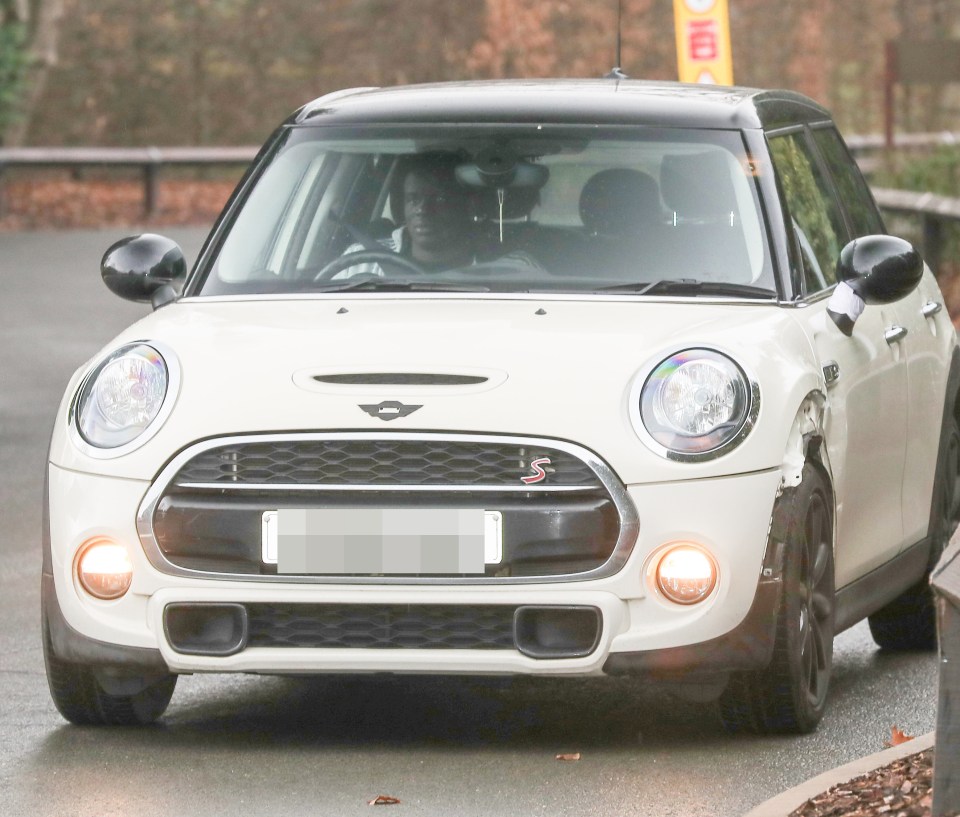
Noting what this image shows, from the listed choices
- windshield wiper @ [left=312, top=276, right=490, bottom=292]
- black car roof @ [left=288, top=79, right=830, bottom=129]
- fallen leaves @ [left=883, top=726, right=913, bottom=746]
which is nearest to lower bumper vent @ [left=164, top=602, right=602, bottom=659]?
fallen leaves @ [left=883, top=726, right=913, bottom=746]

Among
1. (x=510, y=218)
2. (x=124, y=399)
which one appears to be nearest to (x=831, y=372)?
(x=510, y=218)

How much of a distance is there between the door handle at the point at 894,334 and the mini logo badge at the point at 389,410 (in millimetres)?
1889

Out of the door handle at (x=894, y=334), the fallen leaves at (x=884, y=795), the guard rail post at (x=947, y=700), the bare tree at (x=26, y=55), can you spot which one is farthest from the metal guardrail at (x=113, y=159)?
the guard rail post at (x=947, y=700)

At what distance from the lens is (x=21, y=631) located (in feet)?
25.7

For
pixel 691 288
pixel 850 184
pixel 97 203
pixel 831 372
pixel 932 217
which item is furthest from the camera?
pixel 97 203

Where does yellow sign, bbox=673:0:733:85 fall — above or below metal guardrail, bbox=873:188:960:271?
above

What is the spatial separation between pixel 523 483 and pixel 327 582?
501 millimetres

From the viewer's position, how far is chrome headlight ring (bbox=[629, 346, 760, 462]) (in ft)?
18.4

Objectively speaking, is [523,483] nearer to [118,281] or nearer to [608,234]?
[608,234]

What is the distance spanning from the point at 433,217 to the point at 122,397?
1.26m

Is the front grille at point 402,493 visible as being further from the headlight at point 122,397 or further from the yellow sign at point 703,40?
the yellow sign at point 703,40

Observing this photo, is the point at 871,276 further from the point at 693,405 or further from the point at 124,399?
A: the point at 124,399

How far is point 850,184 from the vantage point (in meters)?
7.76

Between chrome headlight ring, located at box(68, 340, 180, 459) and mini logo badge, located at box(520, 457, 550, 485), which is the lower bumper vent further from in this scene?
chrome headlight ring, located at box(68, 340, 180, 459)
